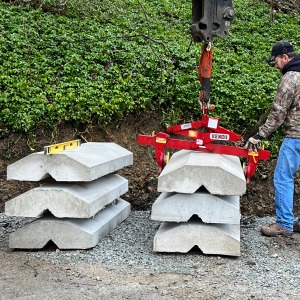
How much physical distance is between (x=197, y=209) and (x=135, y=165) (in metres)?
3.02

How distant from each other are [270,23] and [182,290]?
9.90 meters

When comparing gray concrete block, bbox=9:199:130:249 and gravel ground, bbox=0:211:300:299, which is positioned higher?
gray concrete block, bbox=9:199:130:249

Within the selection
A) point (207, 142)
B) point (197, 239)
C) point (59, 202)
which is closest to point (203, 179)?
point (197, 239)

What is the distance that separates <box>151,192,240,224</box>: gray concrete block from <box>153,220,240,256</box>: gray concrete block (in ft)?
0.32

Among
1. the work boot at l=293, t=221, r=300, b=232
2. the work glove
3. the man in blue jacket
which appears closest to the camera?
the man in blue jacket

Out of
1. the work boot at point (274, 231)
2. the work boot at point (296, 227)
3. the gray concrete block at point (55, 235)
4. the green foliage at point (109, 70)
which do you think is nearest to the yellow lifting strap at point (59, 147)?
the gray concrete block at point (55, 235)

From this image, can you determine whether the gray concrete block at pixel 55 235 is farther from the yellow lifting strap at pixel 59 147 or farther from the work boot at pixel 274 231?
the work boot at pixel 274 231

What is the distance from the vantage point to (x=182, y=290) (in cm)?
568

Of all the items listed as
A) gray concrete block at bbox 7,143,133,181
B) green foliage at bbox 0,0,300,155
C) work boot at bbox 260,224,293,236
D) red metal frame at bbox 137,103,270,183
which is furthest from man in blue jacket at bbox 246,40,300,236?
green foliage at bbox 0,0,300,155

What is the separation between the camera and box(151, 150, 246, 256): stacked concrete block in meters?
6.62

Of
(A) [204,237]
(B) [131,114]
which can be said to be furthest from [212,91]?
(A) [204,237]

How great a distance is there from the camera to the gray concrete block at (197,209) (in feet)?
21.8

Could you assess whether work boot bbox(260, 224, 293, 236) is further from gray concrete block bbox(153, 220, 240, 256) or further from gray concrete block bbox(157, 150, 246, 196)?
gray concrete block bbox(157, 150, 246, 196)

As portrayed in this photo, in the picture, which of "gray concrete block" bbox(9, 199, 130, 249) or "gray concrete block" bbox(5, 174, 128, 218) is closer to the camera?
"gray concrete block" bbox(5, 174, 128, 218)
